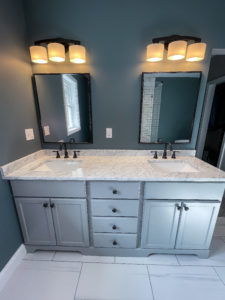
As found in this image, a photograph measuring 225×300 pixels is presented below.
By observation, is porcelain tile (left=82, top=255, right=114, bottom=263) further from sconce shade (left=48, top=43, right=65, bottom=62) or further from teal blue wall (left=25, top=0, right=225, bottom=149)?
sconce shade (left=48, top=43, right=65, bottom=62)

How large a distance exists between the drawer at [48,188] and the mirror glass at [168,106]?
2.95 feet

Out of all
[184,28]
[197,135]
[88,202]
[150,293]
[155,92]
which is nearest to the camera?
[150,293]

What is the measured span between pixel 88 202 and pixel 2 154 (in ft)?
2.76

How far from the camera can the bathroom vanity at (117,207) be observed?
3.66 ft

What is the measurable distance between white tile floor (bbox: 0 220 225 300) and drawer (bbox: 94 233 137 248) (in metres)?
0.15

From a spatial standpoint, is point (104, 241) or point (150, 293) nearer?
point (150, 293)

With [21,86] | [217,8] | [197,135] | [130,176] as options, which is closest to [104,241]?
[130,176]

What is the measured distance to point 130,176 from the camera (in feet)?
3.59

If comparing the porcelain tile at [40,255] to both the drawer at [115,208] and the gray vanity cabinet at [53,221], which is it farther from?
the drawer at [115,208]

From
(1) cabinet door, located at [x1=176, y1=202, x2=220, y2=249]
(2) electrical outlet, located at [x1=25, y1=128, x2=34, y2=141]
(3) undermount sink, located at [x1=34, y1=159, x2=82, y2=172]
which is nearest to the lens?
(1) cabinet door, located at [x1=176, y1=202, x2=220, y2=249]

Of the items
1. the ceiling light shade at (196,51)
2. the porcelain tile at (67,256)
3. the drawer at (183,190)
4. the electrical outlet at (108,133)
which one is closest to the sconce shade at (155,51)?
the ceiling light shade at (196,51)

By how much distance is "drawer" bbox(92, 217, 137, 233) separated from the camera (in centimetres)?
122

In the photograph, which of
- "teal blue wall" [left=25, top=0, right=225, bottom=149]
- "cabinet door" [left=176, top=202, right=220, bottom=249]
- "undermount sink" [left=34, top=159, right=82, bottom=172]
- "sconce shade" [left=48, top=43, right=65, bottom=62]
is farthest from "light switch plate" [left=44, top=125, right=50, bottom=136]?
"cabinet door" [left=176, top=202, right=220, bottom=249]

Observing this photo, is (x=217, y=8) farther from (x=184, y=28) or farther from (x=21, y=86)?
(x=21, y=86)
